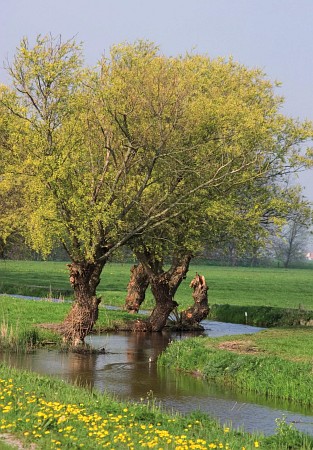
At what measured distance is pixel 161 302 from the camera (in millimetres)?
46062

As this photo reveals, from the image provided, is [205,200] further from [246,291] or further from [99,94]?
[246,291]

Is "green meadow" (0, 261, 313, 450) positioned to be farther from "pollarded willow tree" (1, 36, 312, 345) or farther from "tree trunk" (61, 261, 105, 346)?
"pollarded willow tree" (1, 36, 312, 345)

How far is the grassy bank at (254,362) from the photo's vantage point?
26.3 meters

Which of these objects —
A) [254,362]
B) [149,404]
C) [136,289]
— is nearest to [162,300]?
[136,289]

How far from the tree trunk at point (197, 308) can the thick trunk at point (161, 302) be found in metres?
2.02

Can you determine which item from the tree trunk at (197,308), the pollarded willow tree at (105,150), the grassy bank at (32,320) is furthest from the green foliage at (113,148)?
the tree trunk at (197,308)

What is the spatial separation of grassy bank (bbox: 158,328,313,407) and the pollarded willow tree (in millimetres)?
6162

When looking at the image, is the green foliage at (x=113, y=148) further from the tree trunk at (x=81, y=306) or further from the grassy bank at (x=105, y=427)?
the grassy bank at (x=105, y=427)

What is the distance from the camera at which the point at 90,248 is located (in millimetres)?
35938

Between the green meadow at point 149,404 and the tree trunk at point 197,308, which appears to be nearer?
the green meadow at point 149,404

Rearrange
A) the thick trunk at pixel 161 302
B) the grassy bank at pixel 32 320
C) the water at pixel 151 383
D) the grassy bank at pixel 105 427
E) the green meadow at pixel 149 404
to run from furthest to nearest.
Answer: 1. the thick trunk at pixel 161 302
2. the grassy bank at pixel 32 320
3. the water at pixel 151 383
4. the green meadow at pixel 149 404
5. the grassy bank at pixel 105 427

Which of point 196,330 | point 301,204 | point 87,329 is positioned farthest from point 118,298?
point 87,329

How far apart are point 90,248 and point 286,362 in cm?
1137

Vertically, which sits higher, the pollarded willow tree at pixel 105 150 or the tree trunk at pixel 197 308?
the pollarded willow tree at pixel 105 150
